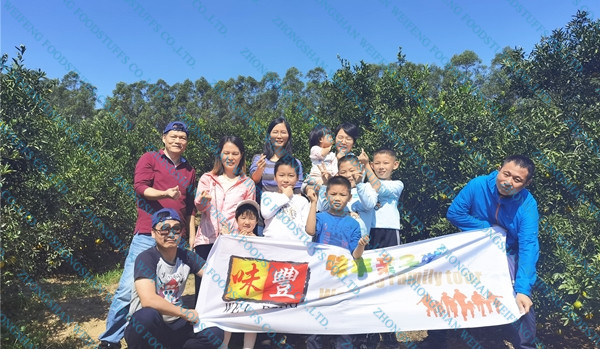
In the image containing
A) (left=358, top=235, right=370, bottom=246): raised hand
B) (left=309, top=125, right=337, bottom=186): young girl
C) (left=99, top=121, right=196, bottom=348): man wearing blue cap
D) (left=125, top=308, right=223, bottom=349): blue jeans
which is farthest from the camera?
(left=309, top=125, right=337, bottom=186): young girl

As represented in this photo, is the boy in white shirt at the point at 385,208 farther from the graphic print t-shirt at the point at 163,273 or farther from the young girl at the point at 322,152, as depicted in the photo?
the graphic print t-shirt at the point at 163,273

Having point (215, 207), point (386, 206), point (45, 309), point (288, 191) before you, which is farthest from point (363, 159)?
point (45, 309)

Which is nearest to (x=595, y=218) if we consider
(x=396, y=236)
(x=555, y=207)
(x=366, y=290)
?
(x=555, y=207)

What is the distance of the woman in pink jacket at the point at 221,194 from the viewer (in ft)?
13.3

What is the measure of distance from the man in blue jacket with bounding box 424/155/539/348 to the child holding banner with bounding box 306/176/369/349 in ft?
3.73

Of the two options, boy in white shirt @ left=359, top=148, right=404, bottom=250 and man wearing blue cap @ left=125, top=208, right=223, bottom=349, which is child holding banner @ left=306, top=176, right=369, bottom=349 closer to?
boy in white shirt @ left=359, top=148, right=404, bottom=250

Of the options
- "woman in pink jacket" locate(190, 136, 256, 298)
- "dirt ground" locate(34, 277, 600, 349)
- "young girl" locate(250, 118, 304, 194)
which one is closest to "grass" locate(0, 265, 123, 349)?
"dirt ground" locate(34, 277, 600, 349)

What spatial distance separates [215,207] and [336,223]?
4.26ft

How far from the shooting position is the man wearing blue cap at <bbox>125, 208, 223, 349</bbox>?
3287mm

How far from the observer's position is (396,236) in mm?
4289

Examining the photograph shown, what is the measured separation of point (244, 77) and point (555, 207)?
38513 millimetres

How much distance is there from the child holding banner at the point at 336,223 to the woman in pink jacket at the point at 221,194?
2.70 ft

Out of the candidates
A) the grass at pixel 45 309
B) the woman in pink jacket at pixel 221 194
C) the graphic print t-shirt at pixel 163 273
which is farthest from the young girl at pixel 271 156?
the grass at pixel 45 309

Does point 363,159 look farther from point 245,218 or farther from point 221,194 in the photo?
point 221,194
